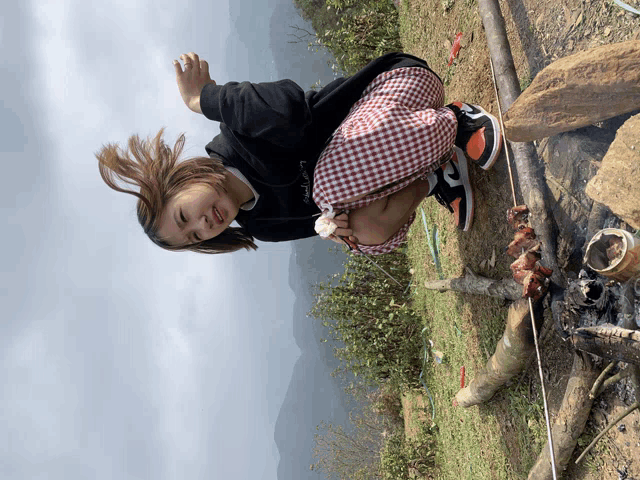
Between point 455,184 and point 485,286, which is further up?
point 455,184

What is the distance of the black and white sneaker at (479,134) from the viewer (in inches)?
94.8

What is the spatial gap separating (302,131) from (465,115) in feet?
3.44

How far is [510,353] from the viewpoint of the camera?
2461 millimetres

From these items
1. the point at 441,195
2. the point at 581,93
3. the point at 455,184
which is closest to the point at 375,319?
the point at 441,195

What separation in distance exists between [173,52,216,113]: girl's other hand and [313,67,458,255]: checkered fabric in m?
0.89

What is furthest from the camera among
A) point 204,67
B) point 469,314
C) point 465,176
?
point 469,314

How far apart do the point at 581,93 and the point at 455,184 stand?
47.1 inches

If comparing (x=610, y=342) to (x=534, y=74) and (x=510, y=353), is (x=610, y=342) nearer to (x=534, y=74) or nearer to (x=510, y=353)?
(x=510, y=353)

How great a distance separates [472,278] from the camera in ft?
10.5

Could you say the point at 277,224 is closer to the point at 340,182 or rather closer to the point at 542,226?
the point at 340,182

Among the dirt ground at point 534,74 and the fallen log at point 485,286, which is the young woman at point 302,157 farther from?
the fallen log at point 485,286

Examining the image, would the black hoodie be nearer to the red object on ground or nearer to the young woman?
the young woman

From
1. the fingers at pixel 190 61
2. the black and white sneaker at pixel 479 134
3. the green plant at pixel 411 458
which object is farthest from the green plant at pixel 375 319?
the fingers at pixel 190 61

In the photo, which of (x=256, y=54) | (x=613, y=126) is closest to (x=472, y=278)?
(x=613, y=126)
